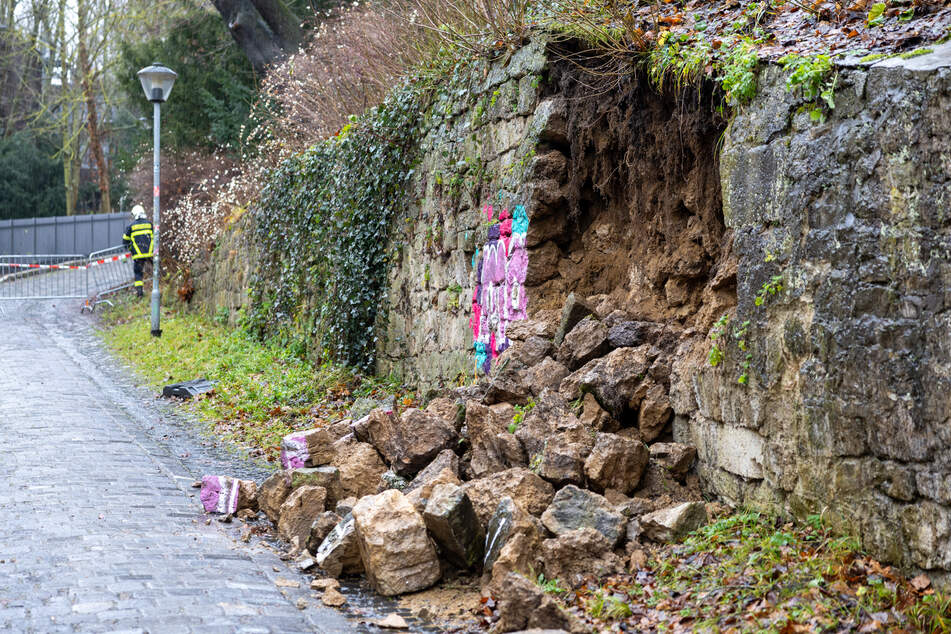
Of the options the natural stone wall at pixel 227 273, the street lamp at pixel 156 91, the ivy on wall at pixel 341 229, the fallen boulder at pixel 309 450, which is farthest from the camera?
the natural stone wall at pixel 227 273

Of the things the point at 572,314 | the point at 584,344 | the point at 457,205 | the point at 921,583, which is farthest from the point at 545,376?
the point at 921,583

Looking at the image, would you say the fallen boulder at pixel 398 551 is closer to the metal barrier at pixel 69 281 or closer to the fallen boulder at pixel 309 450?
the fallen boulder at pixel 309 450

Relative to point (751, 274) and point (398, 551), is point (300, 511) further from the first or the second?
point (751, 274)

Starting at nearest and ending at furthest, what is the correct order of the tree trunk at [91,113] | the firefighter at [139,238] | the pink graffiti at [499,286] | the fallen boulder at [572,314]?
the fallen boulder at [572,314] → the pink graffiti at [499,286] → the firefighter at [139,238] → the tree trunk at [91,113]

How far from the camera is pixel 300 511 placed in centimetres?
587

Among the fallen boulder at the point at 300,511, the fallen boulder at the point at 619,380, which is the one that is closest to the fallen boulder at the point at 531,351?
the fallen boulder at the point at 619,380

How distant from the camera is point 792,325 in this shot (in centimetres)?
445

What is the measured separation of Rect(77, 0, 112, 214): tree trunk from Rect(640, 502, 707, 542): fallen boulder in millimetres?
28465

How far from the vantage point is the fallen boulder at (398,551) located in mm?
A: 4887

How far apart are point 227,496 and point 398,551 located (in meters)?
2.05

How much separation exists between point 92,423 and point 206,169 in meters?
12.7

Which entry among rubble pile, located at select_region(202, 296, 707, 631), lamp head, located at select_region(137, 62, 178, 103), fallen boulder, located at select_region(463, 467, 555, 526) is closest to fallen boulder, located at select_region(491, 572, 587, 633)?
rubble pile, located at select_region(202, 296, 707, 631)

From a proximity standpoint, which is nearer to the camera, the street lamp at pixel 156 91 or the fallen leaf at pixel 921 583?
the fallen leaf at pixel 921 583

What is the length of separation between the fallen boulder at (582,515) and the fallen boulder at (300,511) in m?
1.66
